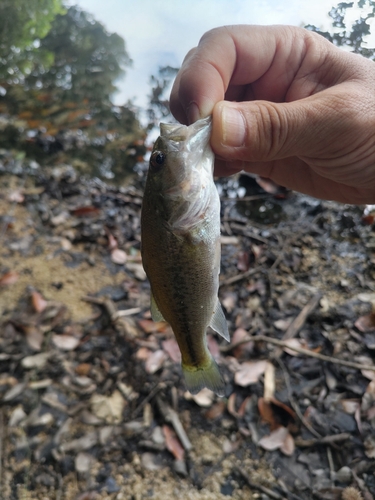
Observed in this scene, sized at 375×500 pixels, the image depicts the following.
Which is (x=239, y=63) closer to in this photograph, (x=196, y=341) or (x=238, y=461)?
(x=196, y=341)

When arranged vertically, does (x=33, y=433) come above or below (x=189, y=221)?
below

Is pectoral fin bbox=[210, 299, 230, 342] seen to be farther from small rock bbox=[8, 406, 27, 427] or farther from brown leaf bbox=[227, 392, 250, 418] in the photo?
small rock bbox=[8, 406, 27, 427]

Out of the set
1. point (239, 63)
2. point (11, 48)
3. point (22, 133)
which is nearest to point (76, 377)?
point (239, 63)

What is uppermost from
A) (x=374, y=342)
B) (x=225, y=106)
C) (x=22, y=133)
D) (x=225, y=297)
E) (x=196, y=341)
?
(x=225, y=106)

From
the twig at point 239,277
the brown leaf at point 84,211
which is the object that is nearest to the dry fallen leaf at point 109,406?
the twig at point 239,277

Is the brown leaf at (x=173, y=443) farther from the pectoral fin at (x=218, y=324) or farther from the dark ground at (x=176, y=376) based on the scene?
the pectoral fin at (x=218, y=324)

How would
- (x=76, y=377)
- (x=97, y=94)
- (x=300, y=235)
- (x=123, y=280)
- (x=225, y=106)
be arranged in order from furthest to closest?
(x=97, y=94) → (x=300, y=235) → (x=123, y=280) → (x=76, y=377) → (x=225, y=106)

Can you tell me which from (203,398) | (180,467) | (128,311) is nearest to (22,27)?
(128,311)
